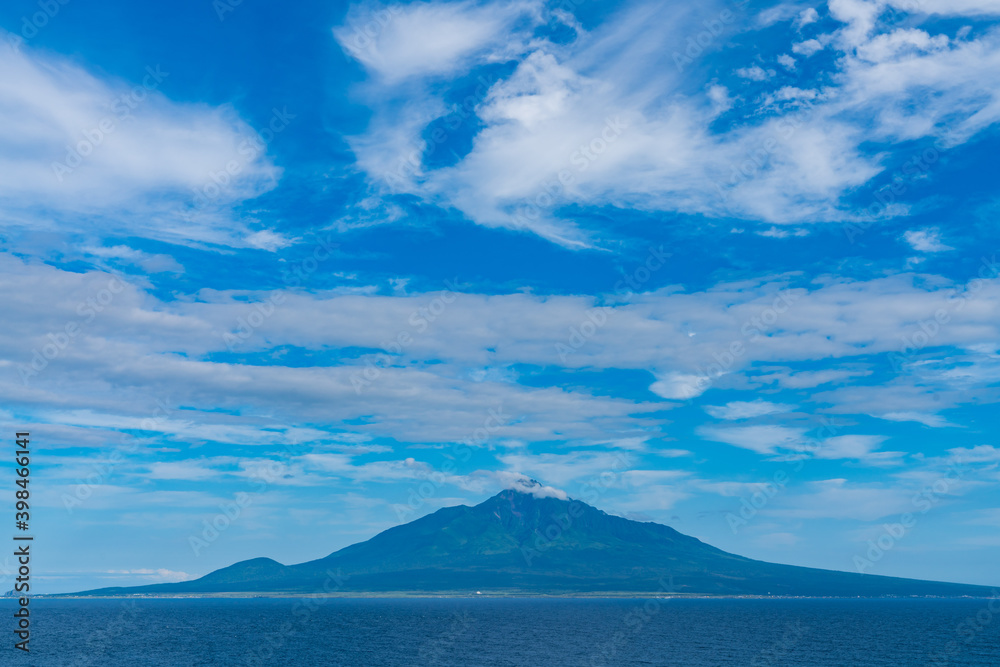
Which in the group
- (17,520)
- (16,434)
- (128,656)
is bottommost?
(128,656)

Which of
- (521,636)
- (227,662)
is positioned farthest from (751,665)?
(227,662)

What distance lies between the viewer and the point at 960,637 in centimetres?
19975

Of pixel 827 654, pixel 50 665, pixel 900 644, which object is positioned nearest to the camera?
pixel 50 665

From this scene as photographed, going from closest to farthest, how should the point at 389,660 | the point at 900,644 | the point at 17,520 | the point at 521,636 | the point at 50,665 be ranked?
1. the point at 17,520
2. the point at 50,665
3. the point at 389,660
4. the point at 900,644
5. the point at 521,636

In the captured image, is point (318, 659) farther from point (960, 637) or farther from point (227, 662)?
point (960, 637)

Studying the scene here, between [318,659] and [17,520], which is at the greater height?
[17,520]

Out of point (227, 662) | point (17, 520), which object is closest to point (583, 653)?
point (227, 662)

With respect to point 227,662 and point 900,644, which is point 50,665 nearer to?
point 227,662

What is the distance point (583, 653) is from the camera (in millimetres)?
152875

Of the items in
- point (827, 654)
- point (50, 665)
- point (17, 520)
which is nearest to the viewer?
point (17, 520)

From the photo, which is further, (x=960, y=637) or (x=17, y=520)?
(x=960, y=637)

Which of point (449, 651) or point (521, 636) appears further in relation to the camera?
point (521, 636)

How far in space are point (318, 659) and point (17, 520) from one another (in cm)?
8980

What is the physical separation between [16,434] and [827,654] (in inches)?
6020
